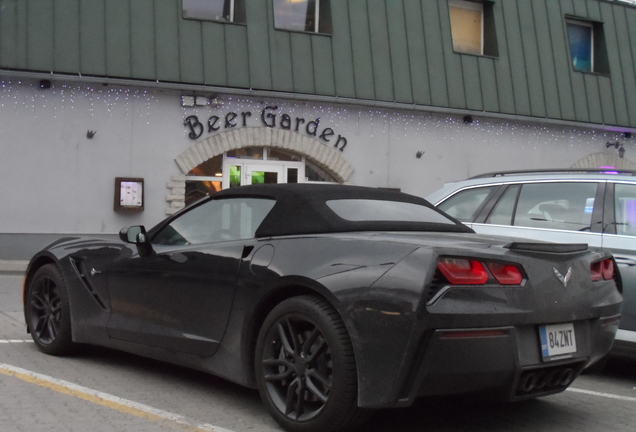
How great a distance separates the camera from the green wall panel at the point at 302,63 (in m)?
16.1

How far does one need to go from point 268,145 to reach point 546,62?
6978 mm

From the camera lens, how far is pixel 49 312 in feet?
20.7

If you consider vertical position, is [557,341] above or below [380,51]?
below

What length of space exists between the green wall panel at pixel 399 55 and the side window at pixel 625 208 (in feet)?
35.7

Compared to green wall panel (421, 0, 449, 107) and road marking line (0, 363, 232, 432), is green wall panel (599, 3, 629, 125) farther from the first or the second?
road marking line (0, 363, 232, 432)

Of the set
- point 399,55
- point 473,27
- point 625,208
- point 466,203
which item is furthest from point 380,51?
point 625,208

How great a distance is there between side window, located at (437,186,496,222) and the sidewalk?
8.35 m

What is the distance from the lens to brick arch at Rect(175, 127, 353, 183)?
15.7 metres

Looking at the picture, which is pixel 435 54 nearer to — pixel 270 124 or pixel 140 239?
pixel 270 124

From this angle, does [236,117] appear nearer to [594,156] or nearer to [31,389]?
[594,156]

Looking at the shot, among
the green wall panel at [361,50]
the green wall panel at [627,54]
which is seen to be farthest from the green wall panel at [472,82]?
the green wall panel at [627,54]

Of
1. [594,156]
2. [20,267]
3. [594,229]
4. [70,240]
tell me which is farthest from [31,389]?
[594,156]

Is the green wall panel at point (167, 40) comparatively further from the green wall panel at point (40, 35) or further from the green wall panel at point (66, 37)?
the green wall panel at point (40, 35)

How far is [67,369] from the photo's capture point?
19.0 ft
